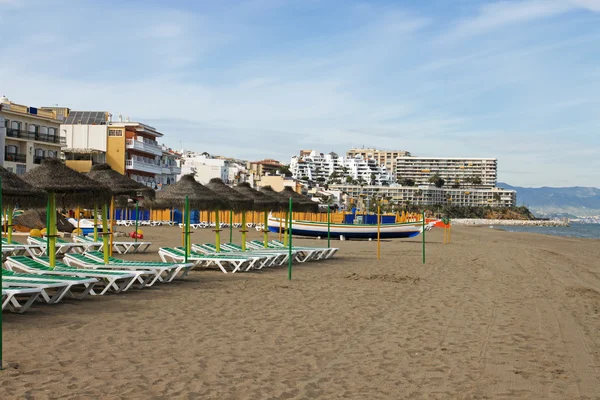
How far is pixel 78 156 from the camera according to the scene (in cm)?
5856

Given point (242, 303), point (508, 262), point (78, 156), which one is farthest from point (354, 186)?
point (242, 303)

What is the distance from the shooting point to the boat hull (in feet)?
118

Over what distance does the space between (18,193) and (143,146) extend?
167 ft

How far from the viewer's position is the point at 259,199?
66.3 feet

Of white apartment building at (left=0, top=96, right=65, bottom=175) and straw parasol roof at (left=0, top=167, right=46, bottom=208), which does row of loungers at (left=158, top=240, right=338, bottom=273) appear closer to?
straw parasol roof at (left=0, top=167, right=46, bottom=208)

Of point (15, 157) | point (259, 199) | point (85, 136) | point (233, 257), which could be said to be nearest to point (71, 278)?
point (233, 257)

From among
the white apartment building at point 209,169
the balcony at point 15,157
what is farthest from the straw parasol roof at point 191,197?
the white apartment building at point 209,169

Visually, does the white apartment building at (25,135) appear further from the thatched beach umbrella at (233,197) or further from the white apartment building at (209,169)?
the white apartment building at (209,169)

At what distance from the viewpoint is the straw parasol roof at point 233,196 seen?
18.1 metres

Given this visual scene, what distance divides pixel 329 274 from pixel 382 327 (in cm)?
706

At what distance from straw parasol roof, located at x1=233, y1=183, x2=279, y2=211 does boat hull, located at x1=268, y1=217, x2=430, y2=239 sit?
15104 mm

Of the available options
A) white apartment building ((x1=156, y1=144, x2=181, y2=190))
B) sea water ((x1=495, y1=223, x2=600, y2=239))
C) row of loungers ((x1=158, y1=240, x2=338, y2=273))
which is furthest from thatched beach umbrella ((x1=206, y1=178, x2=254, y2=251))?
sea water ((x1=495, y1=223, x2=600, y2=239))

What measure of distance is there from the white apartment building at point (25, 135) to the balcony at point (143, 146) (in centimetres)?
690

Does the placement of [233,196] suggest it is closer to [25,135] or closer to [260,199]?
[260,199]
